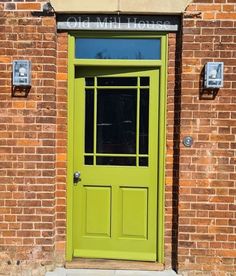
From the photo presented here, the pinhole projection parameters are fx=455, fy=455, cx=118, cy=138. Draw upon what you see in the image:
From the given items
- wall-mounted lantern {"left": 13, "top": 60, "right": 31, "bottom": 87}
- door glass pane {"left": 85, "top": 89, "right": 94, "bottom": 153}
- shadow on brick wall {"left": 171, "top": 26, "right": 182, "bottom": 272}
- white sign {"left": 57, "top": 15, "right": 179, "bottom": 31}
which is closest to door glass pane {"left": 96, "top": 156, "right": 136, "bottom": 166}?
door glass pane {"left": 85, "top": 89, "right": 94, "bottom": 153}

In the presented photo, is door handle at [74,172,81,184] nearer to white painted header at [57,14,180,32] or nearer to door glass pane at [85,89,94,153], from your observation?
door glass pane at [85,89,94,153]

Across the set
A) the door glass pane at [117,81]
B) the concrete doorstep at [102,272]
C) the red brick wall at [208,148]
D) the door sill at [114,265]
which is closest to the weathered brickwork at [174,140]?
the red brick wall at [208,148]

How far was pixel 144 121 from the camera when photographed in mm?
5246

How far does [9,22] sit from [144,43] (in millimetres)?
1518

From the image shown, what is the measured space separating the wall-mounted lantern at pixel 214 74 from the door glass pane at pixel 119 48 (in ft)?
1.98

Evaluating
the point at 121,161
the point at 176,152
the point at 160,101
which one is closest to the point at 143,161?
the point at 121,161

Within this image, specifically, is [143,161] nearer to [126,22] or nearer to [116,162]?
[116,162]

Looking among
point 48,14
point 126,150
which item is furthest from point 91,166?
point 48,14

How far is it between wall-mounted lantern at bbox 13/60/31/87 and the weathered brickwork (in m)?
0.07

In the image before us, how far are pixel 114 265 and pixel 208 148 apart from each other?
1.71 metres

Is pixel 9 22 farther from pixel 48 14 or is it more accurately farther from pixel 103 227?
pixel 103 227

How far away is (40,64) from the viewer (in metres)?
5.04

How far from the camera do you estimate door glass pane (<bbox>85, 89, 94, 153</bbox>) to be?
5270 millimetres

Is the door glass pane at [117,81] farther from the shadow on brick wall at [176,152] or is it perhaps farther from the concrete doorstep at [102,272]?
the concrete doorstep at [102,272]
